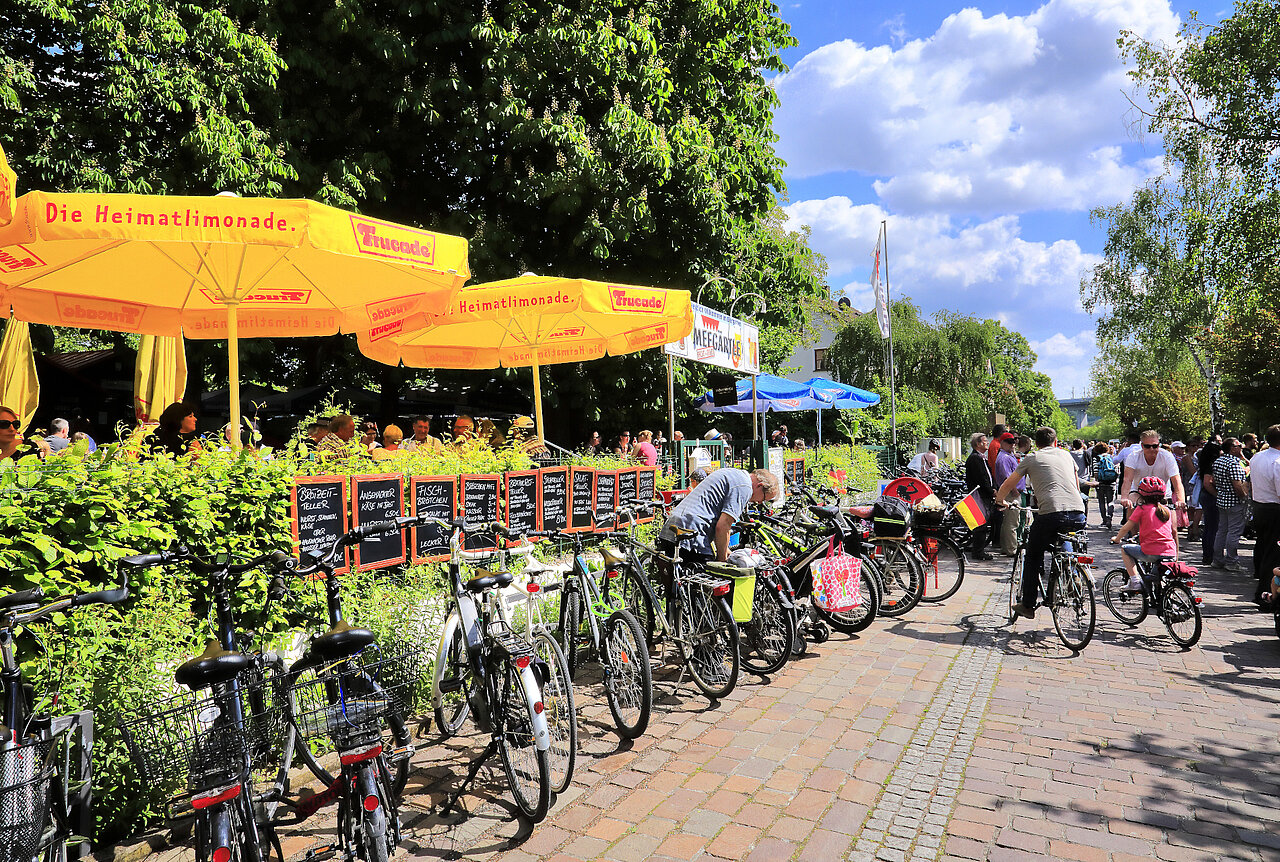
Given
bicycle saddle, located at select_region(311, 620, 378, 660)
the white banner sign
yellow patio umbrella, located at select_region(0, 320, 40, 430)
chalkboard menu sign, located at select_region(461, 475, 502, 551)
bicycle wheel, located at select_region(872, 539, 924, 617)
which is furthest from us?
the white banner sign

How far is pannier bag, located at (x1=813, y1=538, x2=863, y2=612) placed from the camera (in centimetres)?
662

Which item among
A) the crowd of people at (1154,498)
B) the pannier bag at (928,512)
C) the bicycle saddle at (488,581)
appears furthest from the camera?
the pannier bag at (928,512)

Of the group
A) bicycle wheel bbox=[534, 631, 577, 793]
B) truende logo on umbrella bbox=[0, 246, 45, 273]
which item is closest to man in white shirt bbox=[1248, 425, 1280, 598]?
bicycle wheel bbox=[534, 631, 577, 793]

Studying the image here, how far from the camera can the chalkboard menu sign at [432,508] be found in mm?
5805

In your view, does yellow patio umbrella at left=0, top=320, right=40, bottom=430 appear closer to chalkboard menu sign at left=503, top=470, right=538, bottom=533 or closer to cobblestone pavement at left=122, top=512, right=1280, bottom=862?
chalkboard menu sign at left=503, top=470, right=538, bottom=533

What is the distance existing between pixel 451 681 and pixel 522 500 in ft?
9.12

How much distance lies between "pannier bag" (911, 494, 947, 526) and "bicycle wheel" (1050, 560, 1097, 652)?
2162 mm

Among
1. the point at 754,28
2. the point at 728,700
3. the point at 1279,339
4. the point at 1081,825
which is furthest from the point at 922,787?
the point at 1279,339

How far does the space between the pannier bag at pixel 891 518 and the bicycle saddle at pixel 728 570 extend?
286 centimetres

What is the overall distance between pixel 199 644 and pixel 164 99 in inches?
365

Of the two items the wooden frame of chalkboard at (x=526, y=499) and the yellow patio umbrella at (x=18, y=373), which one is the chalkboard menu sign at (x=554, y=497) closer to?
the wooden frame of chalkboard at (x=526, y=499)

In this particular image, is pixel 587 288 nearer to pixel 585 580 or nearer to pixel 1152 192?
pixel 585 580

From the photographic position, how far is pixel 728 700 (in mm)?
5352

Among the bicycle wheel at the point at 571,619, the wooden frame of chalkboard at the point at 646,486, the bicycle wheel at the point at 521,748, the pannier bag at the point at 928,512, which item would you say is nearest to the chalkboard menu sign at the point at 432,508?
the bicycle wheel at the point at 571,619
